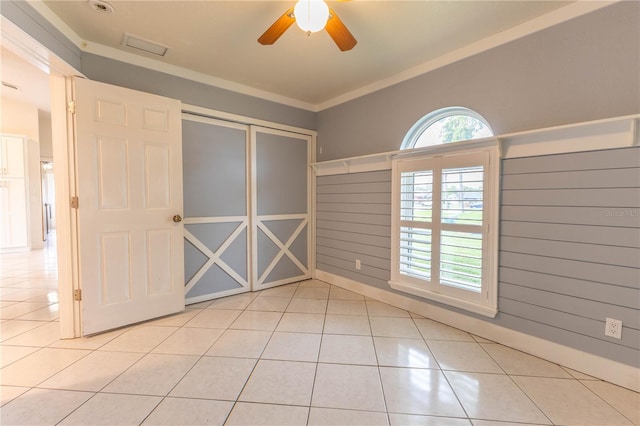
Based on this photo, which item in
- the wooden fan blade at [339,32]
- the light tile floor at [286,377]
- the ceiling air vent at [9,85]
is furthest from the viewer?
the ceiling air vent at [9,85]

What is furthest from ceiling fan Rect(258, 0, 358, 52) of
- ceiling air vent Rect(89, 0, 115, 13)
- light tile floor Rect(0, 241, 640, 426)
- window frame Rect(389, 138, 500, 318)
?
light tile floor Rect(0, 241, 640, 426)

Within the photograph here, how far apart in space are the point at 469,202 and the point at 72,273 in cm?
354

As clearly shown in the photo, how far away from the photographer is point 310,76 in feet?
10.3

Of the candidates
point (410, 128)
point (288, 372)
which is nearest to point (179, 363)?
point (288, 372)

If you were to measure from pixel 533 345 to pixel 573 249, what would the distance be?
818 mm

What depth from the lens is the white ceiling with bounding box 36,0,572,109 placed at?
2002 millimetres

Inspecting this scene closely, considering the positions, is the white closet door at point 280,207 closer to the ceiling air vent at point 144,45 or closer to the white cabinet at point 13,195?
the ceiling air vent at point 144,45

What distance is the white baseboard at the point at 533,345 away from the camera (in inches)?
70.3

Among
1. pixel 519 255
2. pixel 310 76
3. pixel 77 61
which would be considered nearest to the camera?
pixel 519 255

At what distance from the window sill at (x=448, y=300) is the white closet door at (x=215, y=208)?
1.96 m

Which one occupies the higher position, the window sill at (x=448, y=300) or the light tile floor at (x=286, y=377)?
the window sill at (x=448, y=300)

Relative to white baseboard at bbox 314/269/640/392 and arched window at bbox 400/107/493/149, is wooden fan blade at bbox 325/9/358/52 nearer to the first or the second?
arched window at bbox 400/107/493/149

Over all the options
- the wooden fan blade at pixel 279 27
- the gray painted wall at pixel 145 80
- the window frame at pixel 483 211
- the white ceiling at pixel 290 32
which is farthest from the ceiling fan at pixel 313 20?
the gray painted wall at pixel 145 80

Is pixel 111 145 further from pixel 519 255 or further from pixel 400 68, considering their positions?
pixel 519 255
